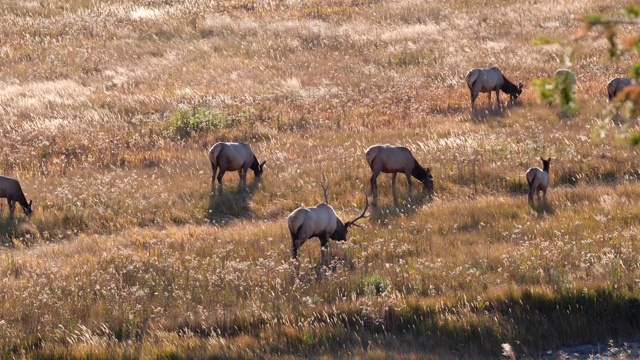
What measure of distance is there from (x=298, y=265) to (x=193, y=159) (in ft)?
32.8

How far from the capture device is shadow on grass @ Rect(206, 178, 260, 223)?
763 inches

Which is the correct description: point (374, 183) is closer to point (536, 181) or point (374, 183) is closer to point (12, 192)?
point (536, 181)

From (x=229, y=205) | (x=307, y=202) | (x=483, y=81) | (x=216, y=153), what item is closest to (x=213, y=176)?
(x=216, y=153)

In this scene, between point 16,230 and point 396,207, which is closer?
point 16,230

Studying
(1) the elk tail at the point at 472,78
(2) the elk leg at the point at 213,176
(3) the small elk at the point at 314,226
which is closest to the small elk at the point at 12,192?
(2) the elk leg at the point at 213,176

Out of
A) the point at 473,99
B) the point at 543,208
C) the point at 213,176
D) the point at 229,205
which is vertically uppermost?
the point at 473,99

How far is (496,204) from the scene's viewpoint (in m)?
18.0

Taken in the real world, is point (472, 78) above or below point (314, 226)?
above

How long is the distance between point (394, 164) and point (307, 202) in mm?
2202

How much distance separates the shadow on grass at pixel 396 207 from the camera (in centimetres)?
1821

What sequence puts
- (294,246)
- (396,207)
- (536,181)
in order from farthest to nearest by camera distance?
(396,207) < (536,181) < (294,246)

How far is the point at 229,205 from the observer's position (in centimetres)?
1989

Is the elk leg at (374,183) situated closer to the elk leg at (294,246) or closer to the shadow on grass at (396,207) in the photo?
the shadow on grass at (396,207)

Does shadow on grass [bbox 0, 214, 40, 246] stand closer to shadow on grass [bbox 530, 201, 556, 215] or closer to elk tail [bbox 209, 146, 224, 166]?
elk tail [bbox 209, 146, 224, 166]
